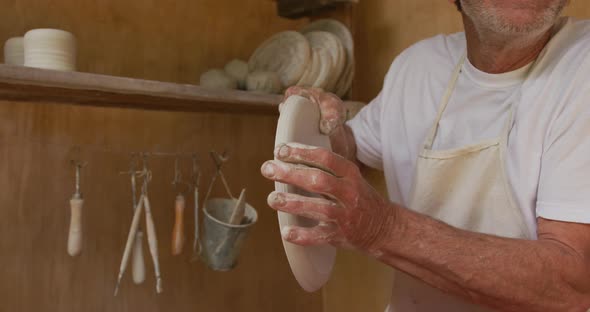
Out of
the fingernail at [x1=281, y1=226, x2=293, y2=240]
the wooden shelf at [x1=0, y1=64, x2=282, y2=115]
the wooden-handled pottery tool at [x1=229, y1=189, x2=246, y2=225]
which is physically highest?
the wooden shelf at [x1=0, y1=64, x2=282, y2=115]

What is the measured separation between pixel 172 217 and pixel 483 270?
3.85 feet

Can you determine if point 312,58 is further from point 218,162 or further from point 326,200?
point 326,200

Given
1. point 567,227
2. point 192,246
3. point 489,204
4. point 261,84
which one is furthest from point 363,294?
point 567,227

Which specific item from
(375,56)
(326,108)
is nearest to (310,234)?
(326,108)

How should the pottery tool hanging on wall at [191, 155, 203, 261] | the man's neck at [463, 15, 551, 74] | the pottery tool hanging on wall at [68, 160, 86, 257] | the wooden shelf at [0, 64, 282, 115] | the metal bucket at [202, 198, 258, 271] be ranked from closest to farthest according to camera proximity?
1. the man's neck at [463, 15, 551, 74]
2. the wooden shelf at [0, 64, 282, 115]
3. the pottery tool hanging on wall at [68, 160, 86, 257]
4. the metal bucket at [202, 198, 258, 271]
5. the pottery tool hanging on wall at [191, 155, 203, 261]

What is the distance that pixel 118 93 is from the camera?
1355mm

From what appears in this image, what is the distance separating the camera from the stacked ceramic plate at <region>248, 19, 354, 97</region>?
170 centimetres

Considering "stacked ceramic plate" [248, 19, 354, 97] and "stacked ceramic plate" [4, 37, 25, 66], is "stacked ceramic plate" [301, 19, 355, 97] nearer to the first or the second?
"stacked ceramic plate" [248, 19, 354, 97]

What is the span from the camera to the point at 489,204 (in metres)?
1.12

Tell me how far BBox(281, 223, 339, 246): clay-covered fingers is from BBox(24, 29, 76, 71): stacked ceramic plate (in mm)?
794

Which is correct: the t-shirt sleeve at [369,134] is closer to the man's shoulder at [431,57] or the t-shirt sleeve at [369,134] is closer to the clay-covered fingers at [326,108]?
the man's shoulder at [431,57]

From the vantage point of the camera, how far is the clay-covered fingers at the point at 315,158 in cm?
76

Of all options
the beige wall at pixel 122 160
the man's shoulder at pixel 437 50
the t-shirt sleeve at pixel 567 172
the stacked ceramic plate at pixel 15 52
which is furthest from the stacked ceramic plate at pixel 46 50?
the t-shirt sleeve at pixel 567 172

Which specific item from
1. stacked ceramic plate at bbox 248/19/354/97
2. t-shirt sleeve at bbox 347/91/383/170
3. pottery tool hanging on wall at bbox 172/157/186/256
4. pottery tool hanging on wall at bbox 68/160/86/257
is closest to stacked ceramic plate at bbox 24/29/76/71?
pottery tool hanging on wall at bbox 68/160/86/257
